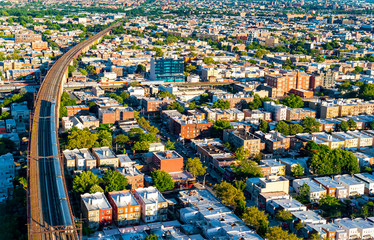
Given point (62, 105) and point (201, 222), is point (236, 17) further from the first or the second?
point (201, 222)

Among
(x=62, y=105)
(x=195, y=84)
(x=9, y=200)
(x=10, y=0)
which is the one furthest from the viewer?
(x=10, y=0)

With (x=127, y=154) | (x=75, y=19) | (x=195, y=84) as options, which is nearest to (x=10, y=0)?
(x=75, y=19)

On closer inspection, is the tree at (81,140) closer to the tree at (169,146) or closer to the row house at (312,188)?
the tree at (169,146)

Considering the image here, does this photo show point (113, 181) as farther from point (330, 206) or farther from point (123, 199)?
point (330, 206)

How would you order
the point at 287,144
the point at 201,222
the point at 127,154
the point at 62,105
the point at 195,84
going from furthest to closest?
1. the point at 195,84
2. the point at 62,105
3. the point at 287,144
4. the point at 127,154
5. the point at 201,222

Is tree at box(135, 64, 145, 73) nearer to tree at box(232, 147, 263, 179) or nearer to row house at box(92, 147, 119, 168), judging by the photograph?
row house at box(92, 147, 119, 168)

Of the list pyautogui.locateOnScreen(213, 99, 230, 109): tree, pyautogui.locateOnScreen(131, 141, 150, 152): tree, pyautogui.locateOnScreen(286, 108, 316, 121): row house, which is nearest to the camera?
pyautogui.locateOnScreen(131, 141, 150, 152): tree

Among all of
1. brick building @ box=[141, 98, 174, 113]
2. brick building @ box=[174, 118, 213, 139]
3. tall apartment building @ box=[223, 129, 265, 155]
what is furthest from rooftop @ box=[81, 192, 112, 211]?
brick building @ box=[141, 98, 174, 113]
